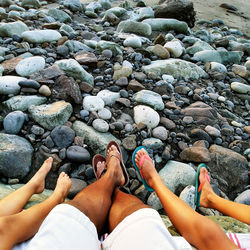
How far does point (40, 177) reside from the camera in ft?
6.03

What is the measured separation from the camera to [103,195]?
1.73m

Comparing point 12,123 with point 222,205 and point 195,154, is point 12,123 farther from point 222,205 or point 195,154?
point 222,205

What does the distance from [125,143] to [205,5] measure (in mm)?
9135

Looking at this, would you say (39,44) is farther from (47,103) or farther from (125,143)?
(125,143)

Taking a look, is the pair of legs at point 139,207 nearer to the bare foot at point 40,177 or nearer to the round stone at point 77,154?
the round stone at point 77,154

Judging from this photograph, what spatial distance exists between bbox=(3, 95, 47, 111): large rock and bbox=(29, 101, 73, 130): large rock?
0.09 metres

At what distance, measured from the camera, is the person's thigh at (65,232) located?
3.18 ft

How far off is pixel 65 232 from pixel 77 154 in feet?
3.52

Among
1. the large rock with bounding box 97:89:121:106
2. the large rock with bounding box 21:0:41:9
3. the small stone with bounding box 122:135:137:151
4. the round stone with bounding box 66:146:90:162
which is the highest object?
the large rock with bounding box 97:89:121:106

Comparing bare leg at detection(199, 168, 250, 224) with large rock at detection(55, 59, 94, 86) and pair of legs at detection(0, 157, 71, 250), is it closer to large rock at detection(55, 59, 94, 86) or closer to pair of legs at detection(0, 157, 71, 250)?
pair of legs at detection(0, 157, 71, 250)

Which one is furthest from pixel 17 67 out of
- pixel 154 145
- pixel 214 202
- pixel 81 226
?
pixel 214 202

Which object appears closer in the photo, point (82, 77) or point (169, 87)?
point (82, 77)

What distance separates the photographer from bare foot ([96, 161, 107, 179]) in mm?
2047

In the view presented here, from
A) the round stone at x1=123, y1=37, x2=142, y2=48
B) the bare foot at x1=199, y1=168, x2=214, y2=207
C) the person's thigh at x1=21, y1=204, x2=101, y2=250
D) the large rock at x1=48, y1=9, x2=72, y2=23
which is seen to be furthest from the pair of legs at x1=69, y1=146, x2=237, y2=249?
the large rock at x1=48, y1=9, x2=72, y2=23
